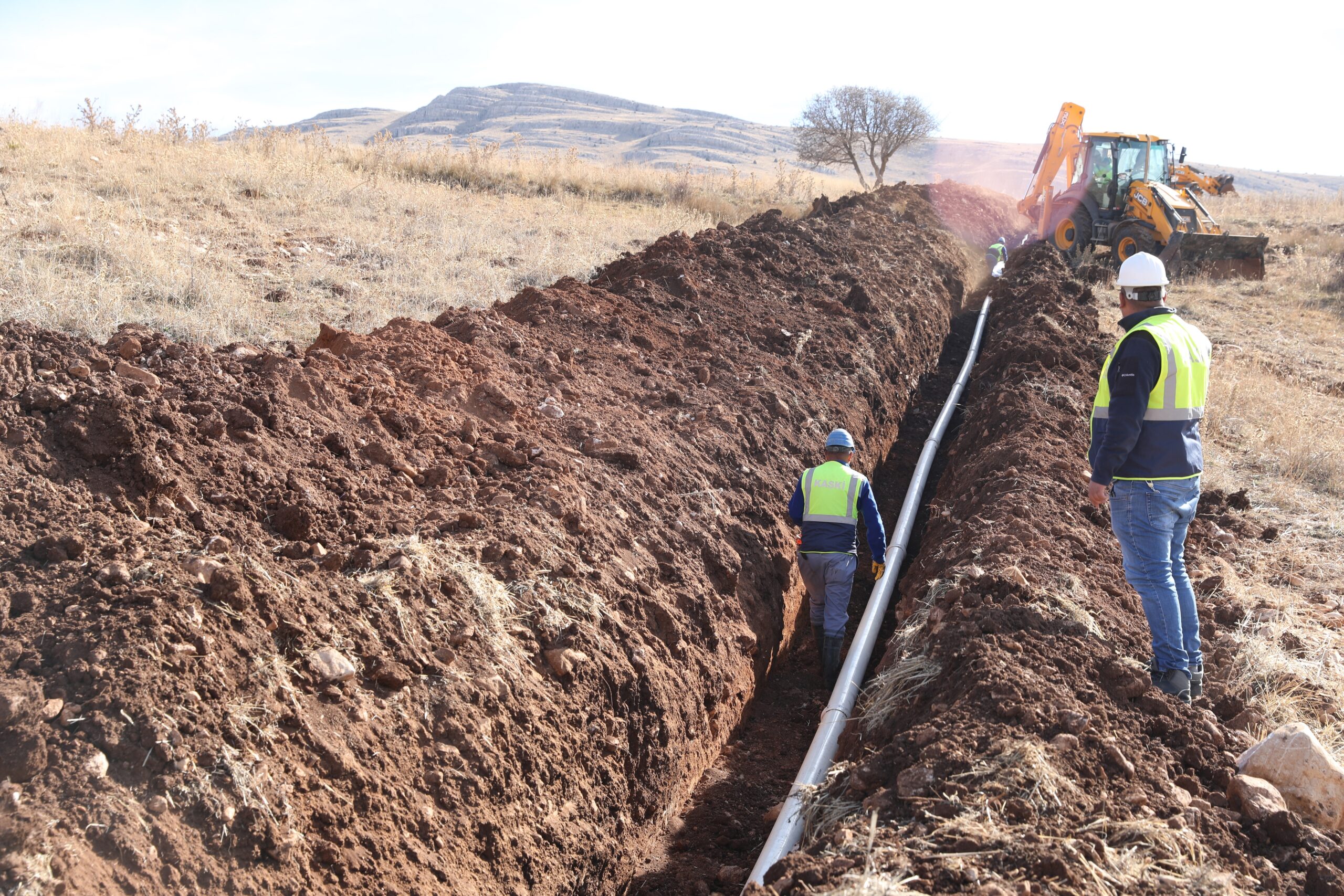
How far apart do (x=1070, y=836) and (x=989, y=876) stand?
0.40 m

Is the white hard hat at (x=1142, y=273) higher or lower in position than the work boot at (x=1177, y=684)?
higher

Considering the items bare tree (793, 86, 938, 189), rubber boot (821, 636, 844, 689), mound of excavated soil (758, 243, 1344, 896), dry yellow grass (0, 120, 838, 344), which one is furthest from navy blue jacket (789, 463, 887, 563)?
bare tree (793, 86, 938, 189)

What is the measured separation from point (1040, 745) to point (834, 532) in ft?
8.90

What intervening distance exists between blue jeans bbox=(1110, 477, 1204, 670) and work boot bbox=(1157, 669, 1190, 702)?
0.03 metres

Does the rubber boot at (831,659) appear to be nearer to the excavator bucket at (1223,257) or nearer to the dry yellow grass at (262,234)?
the dry yellow grass at (262,234)

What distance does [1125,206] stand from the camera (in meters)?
16.9

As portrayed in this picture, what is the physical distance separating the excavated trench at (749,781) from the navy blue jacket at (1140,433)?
223 centimetres

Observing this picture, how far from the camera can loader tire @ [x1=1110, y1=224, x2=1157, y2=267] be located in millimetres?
16234

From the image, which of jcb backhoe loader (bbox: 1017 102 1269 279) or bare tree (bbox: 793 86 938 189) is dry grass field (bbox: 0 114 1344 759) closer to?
jcb backhoe loader (bbox: 1017 102 1269 279)

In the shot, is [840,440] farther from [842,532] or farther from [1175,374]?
[1175,374]

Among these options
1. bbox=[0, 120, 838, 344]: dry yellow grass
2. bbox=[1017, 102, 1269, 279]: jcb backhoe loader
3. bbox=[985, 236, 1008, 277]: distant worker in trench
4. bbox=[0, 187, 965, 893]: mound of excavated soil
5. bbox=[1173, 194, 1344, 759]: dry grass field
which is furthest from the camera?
bbox=[985, 236, 1008, 277]: distant worker in trench

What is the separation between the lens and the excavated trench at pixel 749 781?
13.4ft

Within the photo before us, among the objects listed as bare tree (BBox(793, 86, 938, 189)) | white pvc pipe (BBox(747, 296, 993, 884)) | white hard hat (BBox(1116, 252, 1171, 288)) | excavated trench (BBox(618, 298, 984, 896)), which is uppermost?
bare tree (BBox(793, 86, 938, 189))

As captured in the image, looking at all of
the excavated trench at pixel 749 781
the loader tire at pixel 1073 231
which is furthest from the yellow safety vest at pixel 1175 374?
the loader tire at pixel 1073 231
